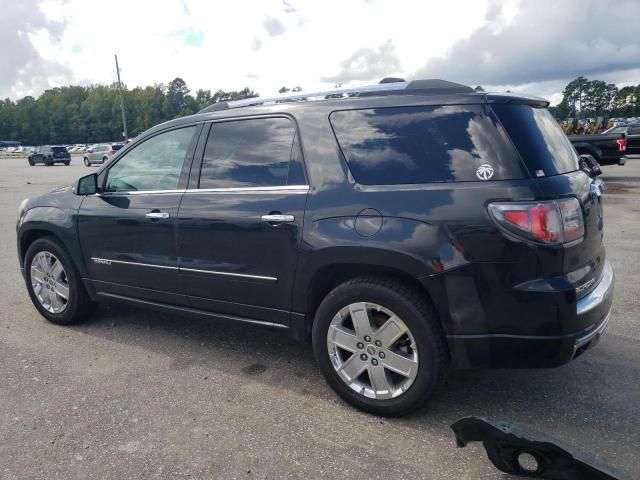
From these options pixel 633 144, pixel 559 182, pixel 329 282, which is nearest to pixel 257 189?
pixel 329 282

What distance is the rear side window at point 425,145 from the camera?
283cm

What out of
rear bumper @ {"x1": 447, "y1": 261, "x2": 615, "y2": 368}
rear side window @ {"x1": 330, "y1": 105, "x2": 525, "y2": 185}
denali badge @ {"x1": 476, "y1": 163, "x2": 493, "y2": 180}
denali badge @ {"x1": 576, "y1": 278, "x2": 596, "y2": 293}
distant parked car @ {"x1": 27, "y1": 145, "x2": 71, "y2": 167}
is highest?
rear side window @ {"x1": 330, "y1": 105, "x2": 525, "y2": 185}

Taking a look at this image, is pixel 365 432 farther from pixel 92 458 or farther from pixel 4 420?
pixel 4 420

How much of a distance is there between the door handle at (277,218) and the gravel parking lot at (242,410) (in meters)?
0.76

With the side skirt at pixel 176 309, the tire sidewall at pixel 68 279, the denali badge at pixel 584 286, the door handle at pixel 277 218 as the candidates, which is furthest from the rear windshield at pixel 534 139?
the tire sidewall at pixel 68 279

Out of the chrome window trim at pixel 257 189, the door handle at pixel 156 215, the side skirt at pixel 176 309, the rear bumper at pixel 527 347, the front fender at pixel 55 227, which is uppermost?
the chrome window trim at pixel 257 189

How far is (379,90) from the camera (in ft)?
10.8

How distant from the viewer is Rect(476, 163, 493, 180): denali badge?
2.80 m

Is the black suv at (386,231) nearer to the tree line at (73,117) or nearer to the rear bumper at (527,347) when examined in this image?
the rear bumper at (527,347)

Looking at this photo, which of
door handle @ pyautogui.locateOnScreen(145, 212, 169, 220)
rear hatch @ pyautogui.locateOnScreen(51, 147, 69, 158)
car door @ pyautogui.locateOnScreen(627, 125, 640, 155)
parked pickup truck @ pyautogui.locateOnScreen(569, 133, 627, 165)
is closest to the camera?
door handle @ pyautogui.locateOnScreen(145, 212, 169, 220)

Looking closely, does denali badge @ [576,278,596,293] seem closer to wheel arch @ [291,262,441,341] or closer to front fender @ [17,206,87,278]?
wheel arch @ [291,262,441,341]

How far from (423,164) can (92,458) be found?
2342mm

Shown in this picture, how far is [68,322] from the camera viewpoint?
15.5 ft

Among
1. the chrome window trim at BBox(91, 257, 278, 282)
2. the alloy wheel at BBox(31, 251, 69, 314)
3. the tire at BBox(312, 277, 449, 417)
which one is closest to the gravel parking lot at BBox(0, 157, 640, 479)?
the tire at BBox(312, 277, 449, 417)
